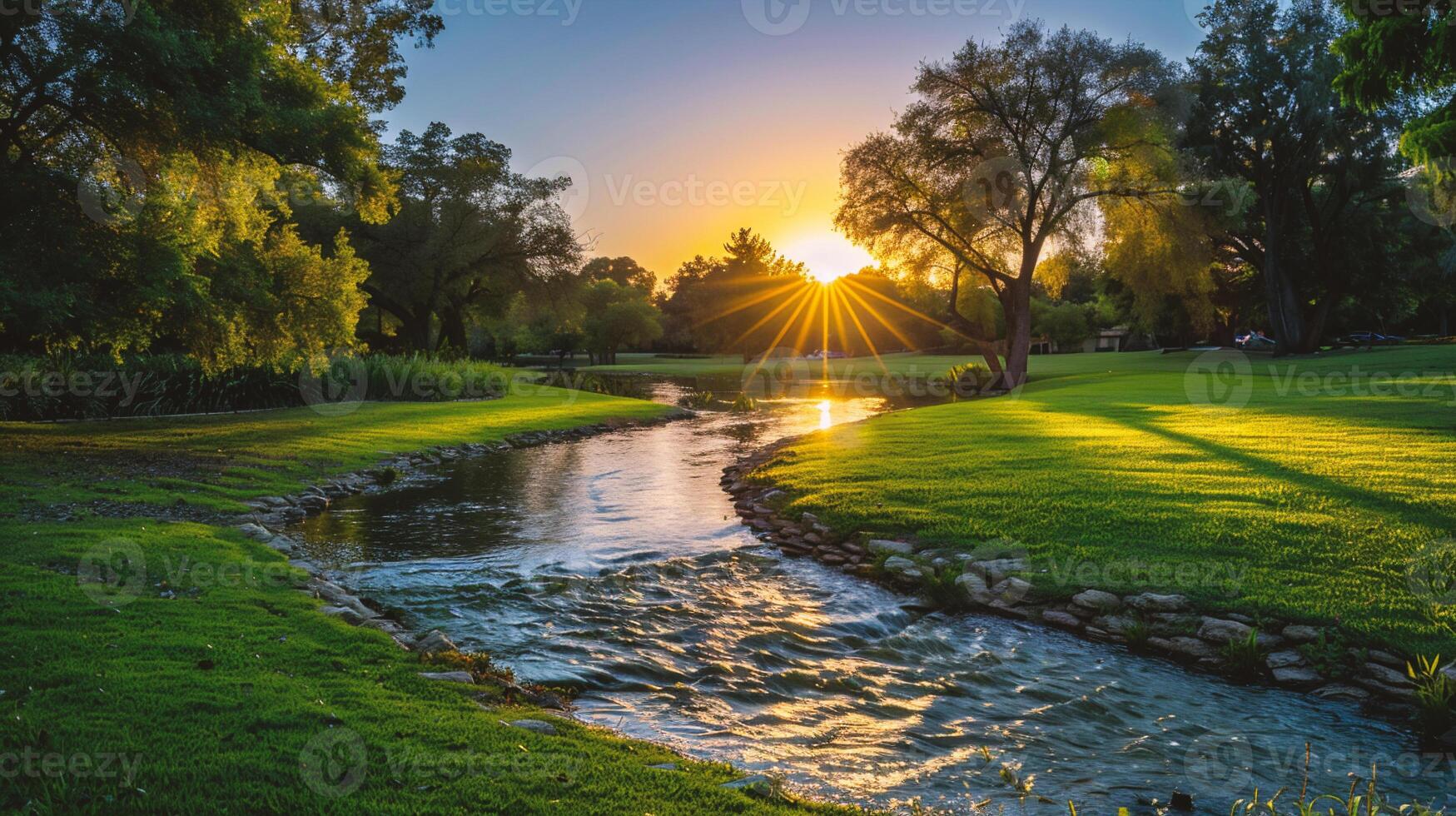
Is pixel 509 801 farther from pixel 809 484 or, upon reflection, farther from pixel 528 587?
pixel 809 484

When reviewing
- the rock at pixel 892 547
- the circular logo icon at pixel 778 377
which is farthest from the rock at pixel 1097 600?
the circular logo icon at pixel 778 377

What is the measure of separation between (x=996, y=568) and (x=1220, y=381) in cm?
2541

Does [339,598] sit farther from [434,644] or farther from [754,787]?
[754,787]

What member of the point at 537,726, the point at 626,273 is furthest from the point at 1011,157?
the point at 626,273

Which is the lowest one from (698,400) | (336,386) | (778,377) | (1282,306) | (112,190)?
(698,400)

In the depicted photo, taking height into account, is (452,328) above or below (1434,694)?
above

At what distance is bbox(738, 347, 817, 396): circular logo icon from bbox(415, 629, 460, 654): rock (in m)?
33.0

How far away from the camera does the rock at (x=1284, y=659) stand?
6027 mm

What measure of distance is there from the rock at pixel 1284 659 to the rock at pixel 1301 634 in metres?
0.17

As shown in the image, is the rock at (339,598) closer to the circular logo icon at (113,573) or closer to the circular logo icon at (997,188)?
the circular logo icon at (113,573)

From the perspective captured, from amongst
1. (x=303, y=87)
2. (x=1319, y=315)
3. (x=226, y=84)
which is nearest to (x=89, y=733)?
(x=226, y=84)

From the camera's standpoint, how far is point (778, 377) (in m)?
56.9

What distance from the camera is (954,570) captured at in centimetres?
831

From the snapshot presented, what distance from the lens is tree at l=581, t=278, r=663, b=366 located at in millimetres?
86562
